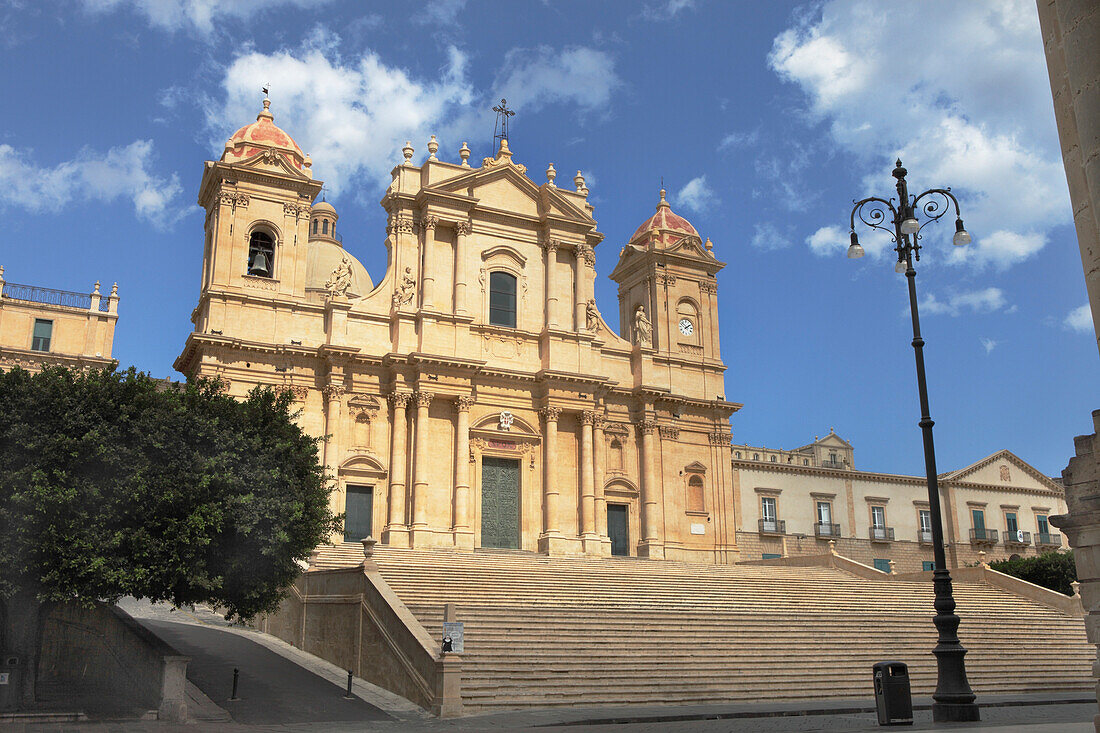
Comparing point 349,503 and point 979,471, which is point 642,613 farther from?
point 979,471

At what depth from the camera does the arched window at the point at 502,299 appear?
116 ft

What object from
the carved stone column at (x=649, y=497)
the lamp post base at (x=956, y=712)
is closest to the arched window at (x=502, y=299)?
the carved stone column at (x=649, y=497)

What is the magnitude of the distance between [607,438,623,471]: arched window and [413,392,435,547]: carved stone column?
24.3 feet

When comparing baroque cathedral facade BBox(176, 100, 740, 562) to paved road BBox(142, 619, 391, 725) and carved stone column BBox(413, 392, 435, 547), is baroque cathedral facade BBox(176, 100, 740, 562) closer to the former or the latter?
carved stone column BBox(413, 392, 435, 547)

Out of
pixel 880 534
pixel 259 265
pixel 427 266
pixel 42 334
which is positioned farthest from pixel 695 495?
pixel 42 334

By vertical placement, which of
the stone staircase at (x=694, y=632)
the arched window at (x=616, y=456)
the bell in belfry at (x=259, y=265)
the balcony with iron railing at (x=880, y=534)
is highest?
the bell in belfry at (x=259, y=265)

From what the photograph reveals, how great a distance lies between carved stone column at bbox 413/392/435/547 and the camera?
3116cm

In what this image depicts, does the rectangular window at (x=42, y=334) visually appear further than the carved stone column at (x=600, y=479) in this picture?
Yes

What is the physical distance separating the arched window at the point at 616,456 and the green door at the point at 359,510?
904 cm

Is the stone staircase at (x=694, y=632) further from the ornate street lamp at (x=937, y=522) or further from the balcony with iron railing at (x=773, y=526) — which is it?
the balcony with iron railing at (x=773, y=526)

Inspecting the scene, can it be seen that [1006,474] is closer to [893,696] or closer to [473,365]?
[473,365]

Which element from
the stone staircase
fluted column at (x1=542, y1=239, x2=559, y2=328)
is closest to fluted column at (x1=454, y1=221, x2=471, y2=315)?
fluted column at (x1=542, y1=239, x2=559, y2=328)

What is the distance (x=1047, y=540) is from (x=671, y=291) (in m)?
30.5

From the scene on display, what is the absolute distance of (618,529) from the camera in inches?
1406
